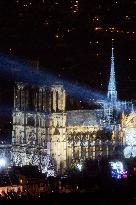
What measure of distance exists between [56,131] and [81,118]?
14.5 feet

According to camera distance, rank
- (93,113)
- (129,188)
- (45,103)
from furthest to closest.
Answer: (93,113)
(45,103)
(129,188)

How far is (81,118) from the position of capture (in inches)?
2936

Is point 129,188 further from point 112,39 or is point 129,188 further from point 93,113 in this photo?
point 112,39

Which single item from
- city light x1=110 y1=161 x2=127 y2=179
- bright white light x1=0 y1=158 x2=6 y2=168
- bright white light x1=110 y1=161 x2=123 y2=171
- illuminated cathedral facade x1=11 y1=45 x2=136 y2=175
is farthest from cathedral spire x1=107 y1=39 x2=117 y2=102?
bright white light x1=0 y1=158 x2=6 y2=168

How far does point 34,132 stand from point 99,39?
94.0 feet

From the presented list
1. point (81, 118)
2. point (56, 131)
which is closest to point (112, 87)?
point (81, 118)

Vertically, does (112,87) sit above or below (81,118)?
above

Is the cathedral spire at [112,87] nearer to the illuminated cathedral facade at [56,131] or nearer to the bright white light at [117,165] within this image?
the illuminated cathedral facade at [56,131]

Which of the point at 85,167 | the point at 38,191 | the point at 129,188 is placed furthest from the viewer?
the point at 85,167

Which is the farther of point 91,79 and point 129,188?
point 91,79

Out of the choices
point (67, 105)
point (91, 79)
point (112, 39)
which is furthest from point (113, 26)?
point (67, 105)

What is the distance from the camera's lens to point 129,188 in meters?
45.2

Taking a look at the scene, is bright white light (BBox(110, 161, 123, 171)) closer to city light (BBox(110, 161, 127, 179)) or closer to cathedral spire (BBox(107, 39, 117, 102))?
city light (BBox(110, 161, 127, 179))

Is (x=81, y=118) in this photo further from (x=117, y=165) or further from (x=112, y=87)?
(x=117, y=165)
